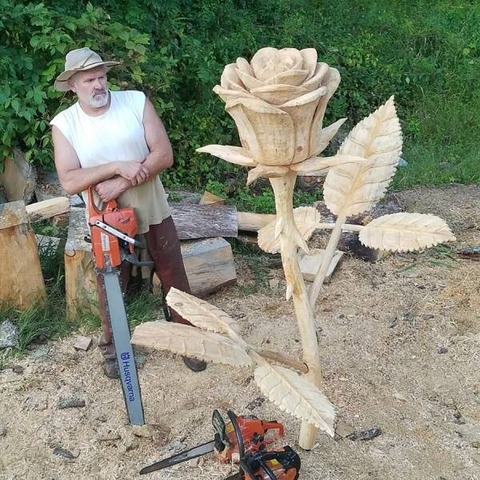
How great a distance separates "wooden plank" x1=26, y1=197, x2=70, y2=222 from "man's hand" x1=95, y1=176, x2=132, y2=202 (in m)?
1.45

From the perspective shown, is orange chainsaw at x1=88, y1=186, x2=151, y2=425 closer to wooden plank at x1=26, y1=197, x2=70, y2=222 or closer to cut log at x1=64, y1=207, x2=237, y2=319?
cut log at x1=64, y1=207, x2=237, y2=319

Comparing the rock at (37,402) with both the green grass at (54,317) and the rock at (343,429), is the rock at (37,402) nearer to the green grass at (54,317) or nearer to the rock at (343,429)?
the green grass at (54,317)

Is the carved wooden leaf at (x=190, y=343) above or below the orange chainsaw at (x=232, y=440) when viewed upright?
above

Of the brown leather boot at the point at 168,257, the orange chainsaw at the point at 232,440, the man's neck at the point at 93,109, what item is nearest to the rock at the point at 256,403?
the brown leather boot at the point at 168,257

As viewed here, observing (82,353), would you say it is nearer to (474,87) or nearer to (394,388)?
(394,388)

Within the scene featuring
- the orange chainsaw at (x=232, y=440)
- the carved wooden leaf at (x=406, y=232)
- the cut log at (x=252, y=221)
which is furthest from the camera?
the cut log at (x=252, y=221)

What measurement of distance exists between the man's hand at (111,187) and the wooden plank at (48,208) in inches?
56.9

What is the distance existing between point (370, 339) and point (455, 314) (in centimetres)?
61

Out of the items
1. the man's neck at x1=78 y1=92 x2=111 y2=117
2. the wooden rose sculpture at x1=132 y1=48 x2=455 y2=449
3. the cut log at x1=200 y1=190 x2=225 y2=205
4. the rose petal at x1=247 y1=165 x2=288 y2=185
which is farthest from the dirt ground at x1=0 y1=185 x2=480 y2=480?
the rose petal at x1=247 y1=165 x2=288 y2=185

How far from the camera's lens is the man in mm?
3219

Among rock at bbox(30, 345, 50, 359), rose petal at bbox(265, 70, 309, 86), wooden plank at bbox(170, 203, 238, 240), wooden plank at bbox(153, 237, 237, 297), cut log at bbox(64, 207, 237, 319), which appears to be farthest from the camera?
wooden plank at bbox(170, 203, 238, 240)

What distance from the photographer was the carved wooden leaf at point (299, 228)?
2.37 metres

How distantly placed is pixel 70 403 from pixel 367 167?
1.98 m

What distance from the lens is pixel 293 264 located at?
2.21 m
